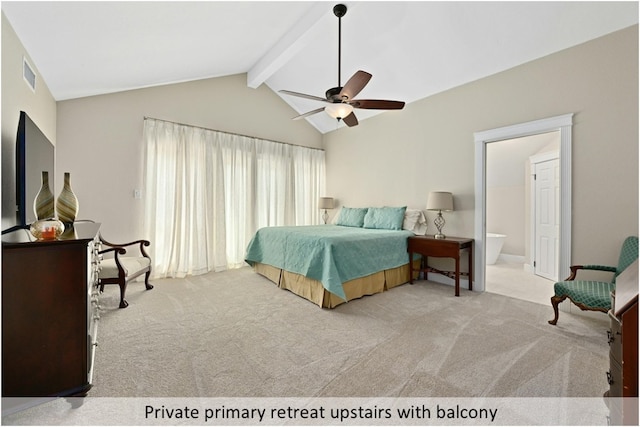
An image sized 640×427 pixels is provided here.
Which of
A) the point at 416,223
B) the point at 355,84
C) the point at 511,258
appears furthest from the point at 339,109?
the point at 511,258

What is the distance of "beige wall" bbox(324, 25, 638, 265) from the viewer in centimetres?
262

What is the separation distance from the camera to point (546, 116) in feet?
10.1

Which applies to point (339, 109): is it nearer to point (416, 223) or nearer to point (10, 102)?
point (416, 223)

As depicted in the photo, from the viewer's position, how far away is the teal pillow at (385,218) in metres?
4.23

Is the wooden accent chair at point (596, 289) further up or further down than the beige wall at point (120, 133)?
further down

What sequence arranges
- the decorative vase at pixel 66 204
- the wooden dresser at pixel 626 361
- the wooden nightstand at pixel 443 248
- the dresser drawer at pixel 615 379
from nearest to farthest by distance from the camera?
the wooden dresser at pixel 626 361, the dresser drawer at pixel 615 379, the decorative vase at pixel 66 204, the wooden nightstand at pixel 443 248

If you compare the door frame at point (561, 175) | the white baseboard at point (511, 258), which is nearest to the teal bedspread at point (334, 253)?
the door frame at point (561, 175)

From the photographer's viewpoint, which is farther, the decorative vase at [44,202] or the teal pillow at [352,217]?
the teal pillow at [352,217]

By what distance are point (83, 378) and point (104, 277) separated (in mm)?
1708

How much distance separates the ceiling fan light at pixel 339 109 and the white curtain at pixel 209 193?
246cm

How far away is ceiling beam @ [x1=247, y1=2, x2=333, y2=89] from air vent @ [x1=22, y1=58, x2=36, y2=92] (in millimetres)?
2530

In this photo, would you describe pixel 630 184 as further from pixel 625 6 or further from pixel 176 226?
pixel 176 226

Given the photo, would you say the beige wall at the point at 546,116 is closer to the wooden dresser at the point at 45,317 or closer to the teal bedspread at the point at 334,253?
the teal bedspread at the point at 334,253

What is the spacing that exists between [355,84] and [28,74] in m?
2.66
